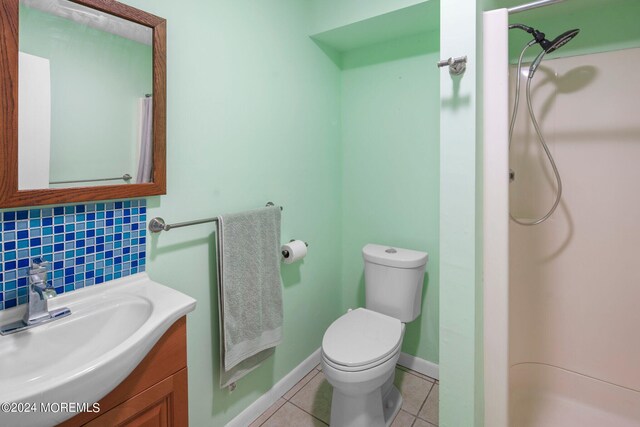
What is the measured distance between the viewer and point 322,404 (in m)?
1.81

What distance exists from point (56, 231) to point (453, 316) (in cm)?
143

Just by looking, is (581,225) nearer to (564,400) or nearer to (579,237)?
(579,237)

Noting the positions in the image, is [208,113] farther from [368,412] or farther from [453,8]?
[368,412]

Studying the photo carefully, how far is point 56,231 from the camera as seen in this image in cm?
100

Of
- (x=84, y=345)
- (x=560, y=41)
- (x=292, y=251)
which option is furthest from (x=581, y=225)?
(x=84, y=345)

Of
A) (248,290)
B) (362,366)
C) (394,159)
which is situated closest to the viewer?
(362,366)

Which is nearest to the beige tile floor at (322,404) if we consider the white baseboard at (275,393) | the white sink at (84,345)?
the white baseboard at (275,393)

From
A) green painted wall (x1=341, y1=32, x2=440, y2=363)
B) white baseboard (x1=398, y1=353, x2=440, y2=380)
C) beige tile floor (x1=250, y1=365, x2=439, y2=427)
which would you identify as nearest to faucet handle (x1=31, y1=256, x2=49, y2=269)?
beige tile floor (x1=250, y1=365, x2=439, y2=427)

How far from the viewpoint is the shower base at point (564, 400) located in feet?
5.43

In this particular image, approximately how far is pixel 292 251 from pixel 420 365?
3.79ft

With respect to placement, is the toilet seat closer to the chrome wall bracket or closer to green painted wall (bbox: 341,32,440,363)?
green painted wall (bbox: 341,32,440,363)

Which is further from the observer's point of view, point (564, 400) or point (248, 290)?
point (564, 400)

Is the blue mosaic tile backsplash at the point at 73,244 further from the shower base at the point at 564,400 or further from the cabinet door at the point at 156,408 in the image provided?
the shower base at the point at 564,400

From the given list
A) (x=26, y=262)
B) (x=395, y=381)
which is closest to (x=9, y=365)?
(x=26, y=262)
